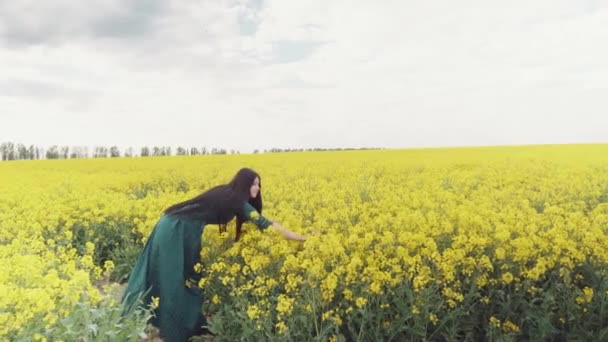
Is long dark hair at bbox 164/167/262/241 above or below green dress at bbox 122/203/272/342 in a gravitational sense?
above

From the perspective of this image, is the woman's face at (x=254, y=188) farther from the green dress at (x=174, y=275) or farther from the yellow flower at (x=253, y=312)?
the yellow flower at (x=253, y=312)

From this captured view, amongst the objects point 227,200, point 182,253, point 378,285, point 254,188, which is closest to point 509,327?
point 378,285

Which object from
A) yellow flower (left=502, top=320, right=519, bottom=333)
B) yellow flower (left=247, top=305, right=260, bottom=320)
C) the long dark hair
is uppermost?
the long dark hair

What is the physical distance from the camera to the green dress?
4973mm

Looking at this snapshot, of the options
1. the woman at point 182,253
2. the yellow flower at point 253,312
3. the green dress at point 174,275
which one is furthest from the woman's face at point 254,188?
the yellow flower at point 253,312

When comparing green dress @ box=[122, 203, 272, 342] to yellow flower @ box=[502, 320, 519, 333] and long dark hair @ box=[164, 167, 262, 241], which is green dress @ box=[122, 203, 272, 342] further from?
yellow flower @ box=[502, 320, 519, 333]

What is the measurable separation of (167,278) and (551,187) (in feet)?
24.2

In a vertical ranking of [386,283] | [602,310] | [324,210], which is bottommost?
[602,310]

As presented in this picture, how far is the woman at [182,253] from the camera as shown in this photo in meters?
4.96

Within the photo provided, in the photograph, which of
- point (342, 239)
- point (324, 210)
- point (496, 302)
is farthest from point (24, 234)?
point (496, 302)

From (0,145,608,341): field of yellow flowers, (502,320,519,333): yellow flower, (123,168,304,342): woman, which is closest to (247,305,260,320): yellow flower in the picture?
(0,145,608,341): field of yellow flowers

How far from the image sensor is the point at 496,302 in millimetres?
4410

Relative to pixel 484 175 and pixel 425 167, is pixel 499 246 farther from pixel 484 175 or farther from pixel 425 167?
pixel 425 167

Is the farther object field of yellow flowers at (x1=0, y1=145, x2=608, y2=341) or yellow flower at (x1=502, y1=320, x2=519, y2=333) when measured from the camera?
yellow flower at (x1=502, y1=320, x2=519, y2=333)
